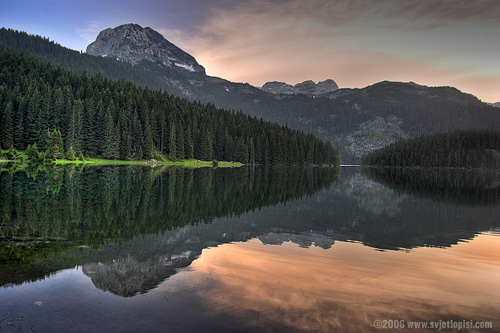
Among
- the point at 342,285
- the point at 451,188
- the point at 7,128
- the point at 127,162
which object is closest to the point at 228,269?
the point at 342,285

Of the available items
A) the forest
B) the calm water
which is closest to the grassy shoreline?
the forest

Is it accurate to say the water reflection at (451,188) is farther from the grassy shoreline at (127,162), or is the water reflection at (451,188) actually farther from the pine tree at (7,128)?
the pine tree at (7,128)

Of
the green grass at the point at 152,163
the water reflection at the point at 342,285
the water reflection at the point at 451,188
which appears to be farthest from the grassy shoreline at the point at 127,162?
the water reflection at the point at 342,285

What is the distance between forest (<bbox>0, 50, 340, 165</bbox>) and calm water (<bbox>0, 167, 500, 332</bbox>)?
10136 centimetres

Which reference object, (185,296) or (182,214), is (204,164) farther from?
(185,296)

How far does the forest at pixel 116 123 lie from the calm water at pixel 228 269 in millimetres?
101363

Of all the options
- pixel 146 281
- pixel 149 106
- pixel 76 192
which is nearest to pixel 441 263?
pixel 146 281

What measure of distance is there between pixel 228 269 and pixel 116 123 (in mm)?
132287

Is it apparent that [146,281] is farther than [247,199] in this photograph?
No

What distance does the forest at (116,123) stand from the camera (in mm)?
113875

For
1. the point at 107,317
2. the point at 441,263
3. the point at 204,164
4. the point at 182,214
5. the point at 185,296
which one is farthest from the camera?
the point at 204,164

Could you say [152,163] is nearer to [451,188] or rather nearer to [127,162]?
[127,162]

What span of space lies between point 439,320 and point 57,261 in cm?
1541

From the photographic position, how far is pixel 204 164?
147 meters
